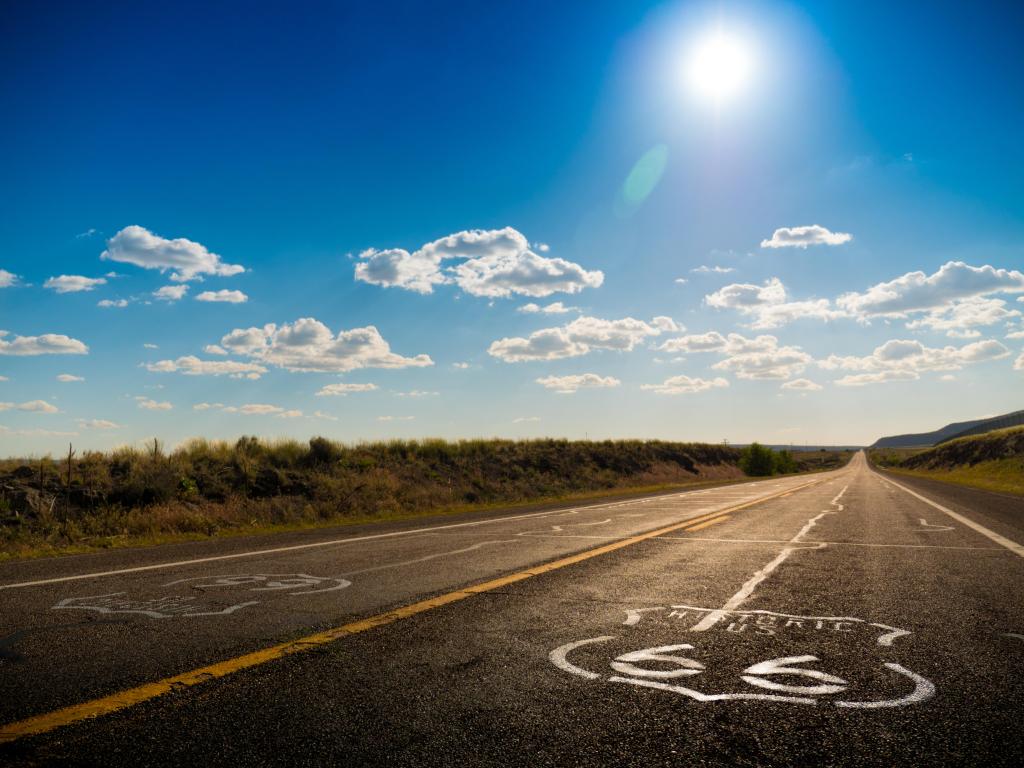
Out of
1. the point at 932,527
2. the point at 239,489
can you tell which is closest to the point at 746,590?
the point at 932,527

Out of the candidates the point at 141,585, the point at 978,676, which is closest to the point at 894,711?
the point at 978,676

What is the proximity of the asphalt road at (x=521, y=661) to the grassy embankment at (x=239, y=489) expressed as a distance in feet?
19.7

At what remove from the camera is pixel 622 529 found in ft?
42.8

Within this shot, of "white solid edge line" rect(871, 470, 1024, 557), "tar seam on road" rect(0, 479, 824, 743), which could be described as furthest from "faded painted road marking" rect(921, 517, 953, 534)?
"tar seam on road" rect(0, 479, 824, 743)

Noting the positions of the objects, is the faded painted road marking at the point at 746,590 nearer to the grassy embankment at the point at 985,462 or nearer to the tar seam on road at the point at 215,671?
the tar seam on road at the point at 215,671

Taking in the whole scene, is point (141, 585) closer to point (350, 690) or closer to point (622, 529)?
point (350, 690)

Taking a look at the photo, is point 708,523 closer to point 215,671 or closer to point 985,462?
point 215,671

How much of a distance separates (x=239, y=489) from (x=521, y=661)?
1731 centimetres

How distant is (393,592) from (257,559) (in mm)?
3579

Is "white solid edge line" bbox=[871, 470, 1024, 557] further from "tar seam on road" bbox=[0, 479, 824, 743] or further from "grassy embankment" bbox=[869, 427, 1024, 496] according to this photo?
"grassy embankment" bbox=[869, 427, 1024, 496]

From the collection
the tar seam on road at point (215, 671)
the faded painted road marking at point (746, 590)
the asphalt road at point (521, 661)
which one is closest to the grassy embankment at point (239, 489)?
the asphalt road at point (521, 661)

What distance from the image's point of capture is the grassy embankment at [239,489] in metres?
14.1

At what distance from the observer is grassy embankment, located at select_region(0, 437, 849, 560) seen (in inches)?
554

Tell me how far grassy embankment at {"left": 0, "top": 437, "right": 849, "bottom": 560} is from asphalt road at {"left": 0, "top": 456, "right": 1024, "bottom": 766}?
5.99 metres
